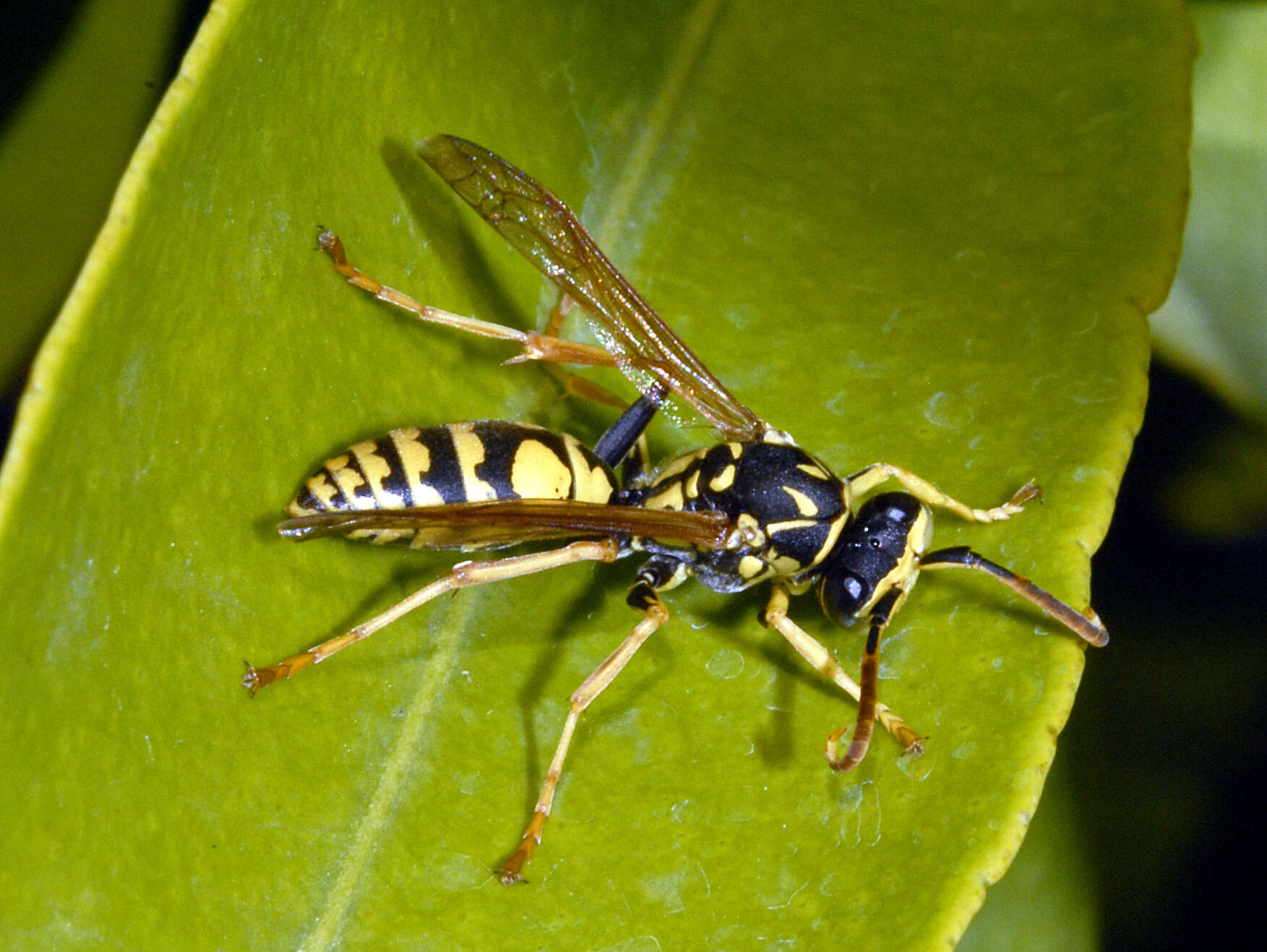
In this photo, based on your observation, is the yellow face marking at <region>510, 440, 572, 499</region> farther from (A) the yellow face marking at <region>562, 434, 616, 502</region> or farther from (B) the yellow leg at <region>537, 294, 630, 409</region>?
(B) the yellow leg at <region>537, 294, 630, 409</region>

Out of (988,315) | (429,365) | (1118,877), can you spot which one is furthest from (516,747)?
(1118,877)

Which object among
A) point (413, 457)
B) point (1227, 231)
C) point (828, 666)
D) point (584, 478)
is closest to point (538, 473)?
point (584, 478)

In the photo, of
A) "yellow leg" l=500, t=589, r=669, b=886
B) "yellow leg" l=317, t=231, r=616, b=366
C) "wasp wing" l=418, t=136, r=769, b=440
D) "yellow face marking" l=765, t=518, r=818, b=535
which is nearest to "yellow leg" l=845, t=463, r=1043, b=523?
"yellow face marking" l=765, t=518, r=818, b=535

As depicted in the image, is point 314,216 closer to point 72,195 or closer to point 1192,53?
point 72,195

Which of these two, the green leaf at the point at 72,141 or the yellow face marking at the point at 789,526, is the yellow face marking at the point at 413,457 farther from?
the green leaf at the point at 72,141

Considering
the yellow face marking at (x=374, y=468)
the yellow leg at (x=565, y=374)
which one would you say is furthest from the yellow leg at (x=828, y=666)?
the yellow face marking at (x=374, y=468)

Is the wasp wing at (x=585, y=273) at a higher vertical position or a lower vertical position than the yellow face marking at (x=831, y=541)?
higher

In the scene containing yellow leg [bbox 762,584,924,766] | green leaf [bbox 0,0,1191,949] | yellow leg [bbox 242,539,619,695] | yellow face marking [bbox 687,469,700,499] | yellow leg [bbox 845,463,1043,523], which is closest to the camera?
green leaf [bbox 0,0,1191,949]

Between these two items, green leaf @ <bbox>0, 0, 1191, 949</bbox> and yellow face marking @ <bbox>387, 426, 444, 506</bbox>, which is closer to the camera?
green leaf @ <bbox>0, 0, 1191, 949</bbox>
